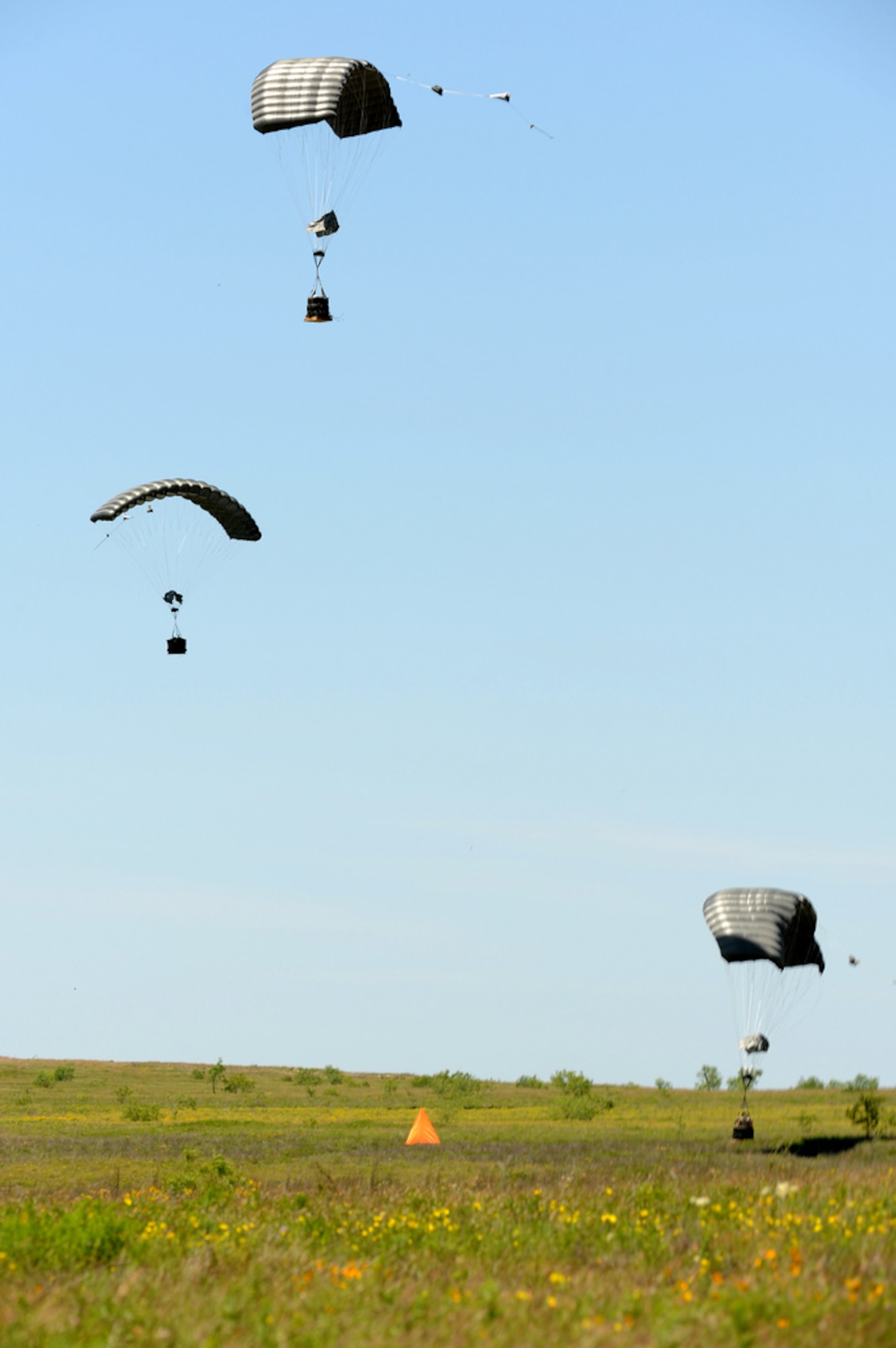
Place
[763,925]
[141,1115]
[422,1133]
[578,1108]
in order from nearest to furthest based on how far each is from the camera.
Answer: [763,925] < [422,1133] < [141,1115] < [578,1108]

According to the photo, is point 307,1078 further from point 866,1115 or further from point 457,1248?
point 457,1248

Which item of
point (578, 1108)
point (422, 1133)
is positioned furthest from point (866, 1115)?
point (578, 1108)

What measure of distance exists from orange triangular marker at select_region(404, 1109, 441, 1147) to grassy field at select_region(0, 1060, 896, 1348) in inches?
167

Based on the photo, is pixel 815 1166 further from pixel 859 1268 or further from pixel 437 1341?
pixel 437 1341

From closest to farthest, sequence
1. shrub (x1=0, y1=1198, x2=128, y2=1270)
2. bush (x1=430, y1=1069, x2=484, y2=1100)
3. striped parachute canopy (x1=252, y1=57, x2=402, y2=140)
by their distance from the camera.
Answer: shrub (x1=0, y1=1198, x2=128, y2=1270) → striped parachute canopy (x1=252, y1=57, x2=402, y2=140) → bush (x1=430, y1=1069, x2=484, y2=1100)

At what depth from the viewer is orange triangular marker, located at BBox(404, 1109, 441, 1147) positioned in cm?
3406

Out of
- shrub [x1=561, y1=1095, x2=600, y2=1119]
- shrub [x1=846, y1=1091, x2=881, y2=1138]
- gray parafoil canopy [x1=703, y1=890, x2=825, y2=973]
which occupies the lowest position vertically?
shrub [x1=561, y1=1095, x2=600, y2=1119]

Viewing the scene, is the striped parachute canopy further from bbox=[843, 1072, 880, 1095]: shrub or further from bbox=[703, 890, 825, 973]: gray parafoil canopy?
bbox=[843, 1072, 880, 1095]: shrub

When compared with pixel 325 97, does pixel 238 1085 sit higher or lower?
lower

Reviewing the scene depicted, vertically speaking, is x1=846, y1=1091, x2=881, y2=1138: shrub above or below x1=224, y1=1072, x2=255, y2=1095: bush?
above

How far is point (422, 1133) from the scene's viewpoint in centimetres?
3462

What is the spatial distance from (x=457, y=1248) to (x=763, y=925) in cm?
1707

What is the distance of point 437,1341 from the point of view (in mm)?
9102

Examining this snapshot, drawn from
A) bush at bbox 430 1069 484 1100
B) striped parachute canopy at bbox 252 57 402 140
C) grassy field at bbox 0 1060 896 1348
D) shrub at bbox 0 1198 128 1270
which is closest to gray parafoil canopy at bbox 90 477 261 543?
striped parachute canopy at bbox 252 57 402 140
